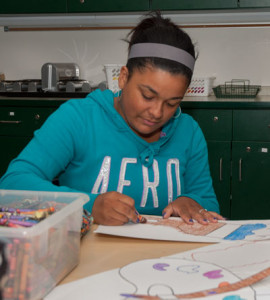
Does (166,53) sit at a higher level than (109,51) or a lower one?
lower

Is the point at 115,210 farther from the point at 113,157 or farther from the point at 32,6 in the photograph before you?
the point at 32,6

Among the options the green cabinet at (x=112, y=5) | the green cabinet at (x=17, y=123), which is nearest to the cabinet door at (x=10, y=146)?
the green cabinet at (x=17, y=123)

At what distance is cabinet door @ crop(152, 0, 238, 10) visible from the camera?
8.82 ft

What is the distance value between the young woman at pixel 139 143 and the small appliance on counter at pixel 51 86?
1481 millimetres

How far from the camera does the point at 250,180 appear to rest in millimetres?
2527

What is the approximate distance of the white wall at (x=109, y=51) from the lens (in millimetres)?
2980

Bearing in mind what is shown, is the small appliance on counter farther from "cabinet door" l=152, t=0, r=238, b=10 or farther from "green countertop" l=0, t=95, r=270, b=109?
"cabinet door" l=152, t=0, r=238, b=10

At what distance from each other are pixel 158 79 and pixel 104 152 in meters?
0.27

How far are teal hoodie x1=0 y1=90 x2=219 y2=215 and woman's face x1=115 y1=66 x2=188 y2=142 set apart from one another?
2.7 inches

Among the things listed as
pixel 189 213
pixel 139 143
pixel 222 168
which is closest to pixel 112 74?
pixel 222 168

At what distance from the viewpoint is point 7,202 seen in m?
0.74

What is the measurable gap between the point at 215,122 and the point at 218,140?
104 mm

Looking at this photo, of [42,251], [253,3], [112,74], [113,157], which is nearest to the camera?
[42,251]

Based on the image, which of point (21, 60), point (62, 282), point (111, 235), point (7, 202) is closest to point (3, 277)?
point (62, 282)
